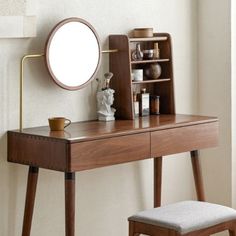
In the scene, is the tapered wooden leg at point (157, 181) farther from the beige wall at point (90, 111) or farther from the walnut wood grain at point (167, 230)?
the walnut wood grain at point (167, 230)

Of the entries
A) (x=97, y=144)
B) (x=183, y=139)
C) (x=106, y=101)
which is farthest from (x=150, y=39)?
(x=97, y=144)

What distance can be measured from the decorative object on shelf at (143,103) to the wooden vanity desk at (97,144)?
2.3 inches

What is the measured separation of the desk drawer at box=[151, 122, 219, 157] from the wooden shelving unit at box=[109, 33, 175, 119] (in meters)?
0.26

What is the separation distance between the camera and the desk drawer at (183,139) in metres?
3.71

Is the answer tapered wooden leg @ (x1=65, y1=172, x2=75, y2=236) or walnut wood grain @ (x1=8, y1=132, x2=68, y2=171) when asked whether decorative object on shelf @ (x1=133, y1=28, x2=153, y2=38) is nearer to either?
walnut wood grain @ (x1=8, y1=132, x2=68, y2=171)

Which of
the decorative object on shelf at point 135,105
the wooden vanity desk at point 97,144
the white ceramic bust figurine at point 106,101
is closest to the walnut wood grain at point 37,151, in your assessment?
the wooden vanity desk at point 97,144

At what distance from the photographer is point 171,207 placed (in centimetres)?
350

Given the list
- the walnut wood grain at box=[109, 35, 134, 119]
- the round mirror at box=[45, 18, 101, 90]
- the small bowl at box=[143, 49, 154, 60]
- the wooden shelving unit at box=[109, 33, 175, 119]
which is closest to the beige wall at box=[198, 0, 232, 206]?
the wooden shelving unit at box=[109, 33, 175, 119]

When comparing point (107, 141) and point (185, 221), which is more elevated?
point (107, 141)

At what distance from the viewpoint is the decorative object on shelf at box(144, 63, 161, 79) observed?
4129 mm

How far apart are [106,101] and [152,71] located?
1.27 ft

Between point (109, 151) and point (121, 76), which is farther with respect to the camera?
point (121, 76)

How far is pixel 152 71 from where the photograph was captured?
4.13m

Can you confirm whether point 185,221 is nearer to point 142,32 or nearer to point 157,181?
point 157,181
